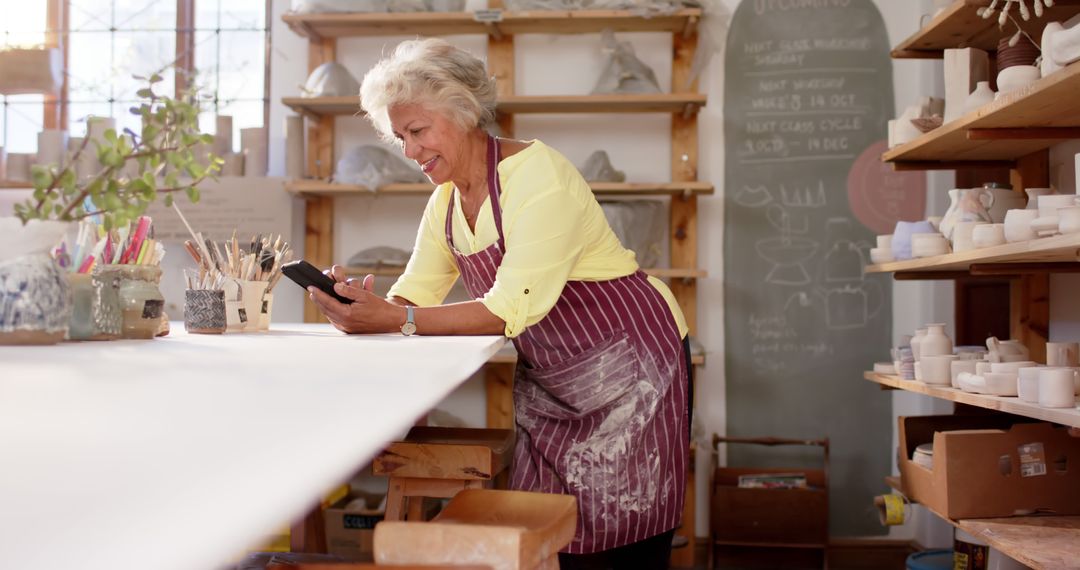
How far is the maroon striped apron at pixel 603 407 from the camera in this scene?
198 cm

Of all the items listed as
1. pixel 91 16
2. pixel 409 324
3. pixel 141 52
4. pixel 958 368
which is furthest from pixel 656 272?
pixel 91 16

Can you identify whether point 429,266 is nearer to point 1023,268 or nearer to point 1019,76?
point 1019,76

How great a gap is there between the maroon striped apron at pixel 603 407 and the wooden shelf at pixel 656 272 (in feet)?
5.45

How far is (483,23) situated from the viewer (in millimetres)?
3898

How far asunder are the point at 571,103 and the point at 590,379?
201 cm

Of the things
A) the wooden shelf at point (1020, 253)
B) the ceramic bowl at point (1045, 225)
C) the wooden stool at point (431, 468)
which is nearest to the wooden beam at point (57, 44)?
the wooden stool at point (431, 468)

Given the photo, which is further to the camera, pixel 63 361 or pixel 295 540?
→ pixel 295 540

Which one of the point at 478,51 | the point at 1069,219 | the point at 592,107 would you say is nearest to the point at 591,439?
the point at 1069,219

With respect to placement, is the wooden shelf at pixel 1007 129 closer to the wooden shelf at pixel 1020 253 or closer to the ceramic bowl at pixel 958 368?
the wooden shelf at pixel 1020 253

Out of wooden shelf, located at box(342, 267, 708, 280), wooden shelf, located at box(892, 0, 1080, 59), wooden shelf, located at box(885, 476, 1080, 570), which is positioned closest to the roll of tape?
wooden shelf, located at box(885, 476, 1080, 570)

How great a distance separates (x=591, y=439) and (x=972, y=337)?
2258 millimetres

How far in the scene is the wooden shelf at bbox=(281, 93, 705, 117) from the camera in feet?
12.3

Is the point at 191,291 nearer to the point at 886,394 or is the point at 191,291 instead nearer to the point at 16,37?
the point at 886,394

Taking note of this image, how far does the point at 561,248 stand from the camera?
1.84m
